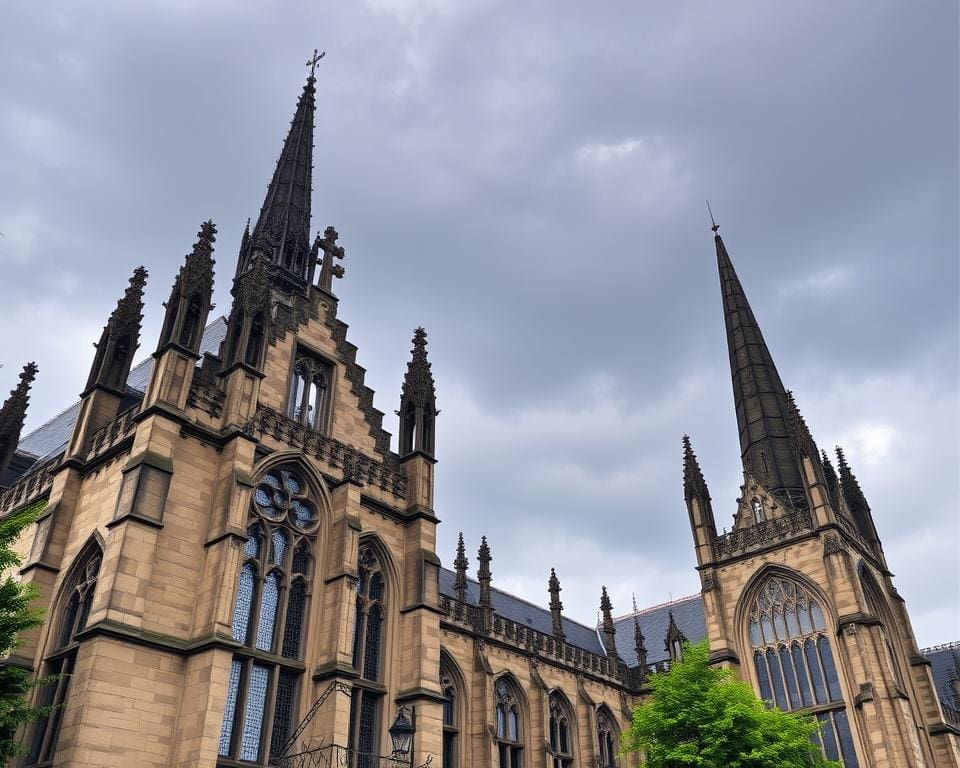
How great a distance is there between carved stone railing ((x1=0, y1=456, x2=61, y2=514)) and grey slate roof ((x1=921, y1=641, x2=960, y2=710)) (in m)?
44.3

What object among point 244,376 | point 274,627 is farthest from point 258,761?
point 244,376

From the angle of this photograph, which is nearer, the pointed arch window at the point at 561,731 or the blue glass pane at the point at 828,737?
the blue glass pane at the point at 828,737

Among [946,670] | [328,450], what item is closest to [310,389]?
[328,450]

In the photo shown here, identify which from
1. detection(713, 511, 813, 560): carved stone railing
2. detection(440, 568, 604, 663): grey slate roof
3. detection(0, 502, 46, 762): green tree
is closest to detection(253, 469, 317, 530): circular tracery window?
detection(0, 502, 46, 762): green tree

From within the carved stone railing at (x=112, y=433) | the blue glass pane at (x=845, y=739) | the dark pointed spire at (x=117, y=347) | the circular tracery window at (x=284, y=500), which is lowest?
the blue glass pane at (x=845, y=739)

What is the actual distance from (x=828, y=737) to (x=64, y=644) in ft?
92.6

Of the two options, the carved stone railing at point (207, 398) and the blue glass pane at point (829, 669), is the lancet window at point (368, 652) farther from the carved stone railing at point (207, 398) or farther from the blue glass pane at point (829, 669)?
the blue glass pane at point (829, 669)

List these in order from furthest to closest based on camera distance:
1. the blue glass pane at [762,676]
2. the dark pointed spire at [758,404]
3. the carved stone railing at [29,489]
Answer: the dark pointed spire at [758,404]
the blue glass pane at [762,676]
the carved stone railing at [29,489]

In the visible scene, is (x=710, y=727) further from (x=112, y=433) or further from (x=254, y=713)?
(x=112, y=433)

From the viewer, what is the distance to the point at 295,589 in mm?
21109

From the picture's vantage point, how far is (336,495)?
22.7 m

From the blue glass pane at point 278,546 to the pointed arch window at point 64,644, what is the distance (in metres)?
4.05

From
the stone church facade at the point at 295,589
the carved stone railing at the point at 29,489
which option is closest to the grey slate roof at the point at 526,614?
the stone church facade at the point at 295,589

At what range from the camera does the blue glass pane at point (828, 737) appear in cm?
3256
